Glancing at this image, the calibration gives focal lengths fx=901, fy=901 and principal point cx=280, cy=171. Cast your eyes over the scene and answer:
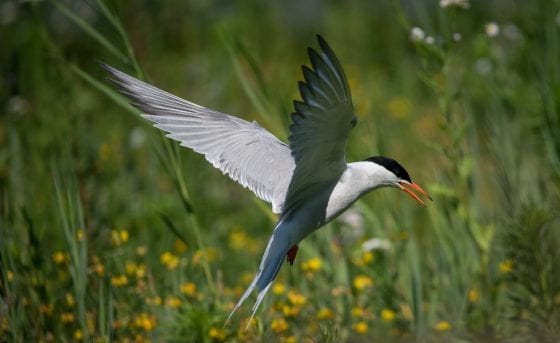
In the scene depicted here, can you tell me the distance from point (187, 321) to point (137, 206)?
4.42ft

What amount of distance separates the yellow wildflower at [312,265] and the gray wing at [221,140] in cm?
44

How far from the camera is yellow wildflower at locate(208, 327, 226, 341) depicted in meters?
2.84

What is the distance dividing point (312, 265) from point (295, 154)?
825 millimetres

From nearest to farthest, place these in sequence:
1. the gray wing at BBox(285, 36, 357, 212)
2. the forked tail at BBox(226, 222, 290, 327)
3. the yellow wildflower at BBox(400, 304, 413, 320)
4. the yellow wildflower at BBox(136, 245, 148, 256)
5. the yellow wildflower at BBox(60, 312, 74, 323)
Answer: the gray wing at BBox(285, 36, 357, 212), the forked tail at BBox(226, 222, 290, 327), the yellow wildflower at BBox(60, 312, 74, 323), the yellow wildflower at BBox(400, 304, 413, 320), the yellow wildflower at BBox(136, 245, 148, 256)

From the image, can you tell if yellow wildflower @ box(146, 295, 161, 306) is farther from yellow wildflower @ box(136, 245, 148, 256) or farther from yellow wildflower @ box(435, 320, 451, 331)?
yellow wildflower @ box(435, 320, 451, 331)

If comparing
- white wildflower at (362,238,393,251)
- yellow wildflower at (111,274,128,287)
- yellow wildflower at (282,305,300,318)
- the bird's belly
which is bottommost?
yellow wildflower at (282,305,300,318)

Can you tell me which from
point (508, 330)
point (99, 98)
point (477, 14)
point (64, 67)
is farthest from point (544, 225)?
point (477, 14)

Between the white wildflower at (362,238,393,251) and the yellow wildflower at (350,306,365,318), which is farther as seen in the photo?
the white wildflower at (362,238,393,251)

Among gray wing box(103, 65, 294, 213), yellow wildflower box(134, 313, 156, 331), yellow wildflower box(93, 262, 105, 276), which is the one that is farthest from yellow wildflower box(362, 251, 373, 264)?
yellow wildflower box(93, 262, 105, 276)

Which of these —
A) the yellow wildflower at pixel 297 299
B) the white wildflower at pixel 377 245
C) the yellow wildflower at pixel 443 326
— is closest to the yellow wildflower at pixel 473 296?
the yellow wildflower at pixel 443 326

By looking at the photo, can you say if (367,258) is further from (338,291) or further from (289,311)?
(289,311)

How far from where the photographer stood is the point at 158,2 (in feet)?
19.0

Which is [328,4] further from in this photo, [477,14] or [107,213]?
[107,213]

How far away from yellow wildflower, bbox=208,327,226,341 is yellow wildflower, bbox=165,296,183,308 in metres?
0.25
